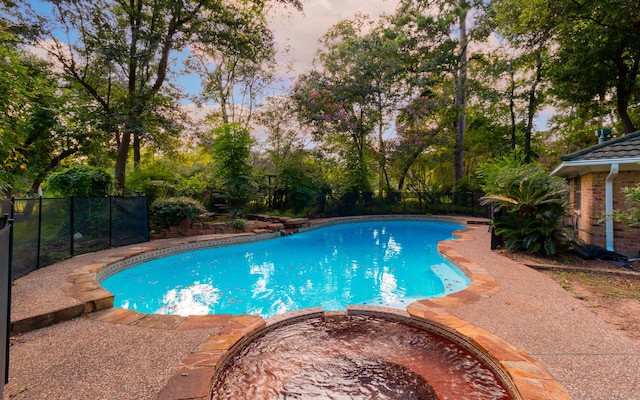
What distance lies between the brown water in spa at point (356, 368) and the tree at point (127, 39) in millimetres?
8472

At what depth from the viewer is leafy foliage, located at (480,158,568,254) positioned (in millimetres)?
6141

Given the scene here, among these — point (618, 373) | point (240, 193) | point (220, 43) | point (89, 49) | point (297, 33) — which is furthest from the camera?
point (297, 33)

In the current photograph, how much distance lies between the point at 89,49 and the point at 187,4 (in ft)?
10.7

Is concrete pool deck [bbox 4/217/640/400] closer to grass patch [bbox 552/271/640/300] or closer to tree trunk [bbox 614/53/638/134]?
grass patch [bbox 552/271/640/300]

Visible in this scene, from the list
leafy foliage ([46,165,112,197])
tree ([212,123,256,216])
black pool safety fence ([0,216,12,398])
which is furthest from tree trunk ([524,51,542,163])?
black pool safety fence ([0,216,12,398])

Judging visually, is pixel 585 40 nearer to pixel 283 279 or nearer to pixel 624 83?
pixel 624 83

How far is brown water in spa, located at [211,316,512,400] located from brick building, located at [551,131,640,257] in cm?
524

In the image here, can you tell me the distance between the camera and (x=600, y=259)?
5.89m

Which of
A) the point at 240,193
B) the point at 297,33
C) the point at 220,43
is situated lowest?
the point at 240,193

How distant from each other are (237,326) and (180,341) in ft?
1.81

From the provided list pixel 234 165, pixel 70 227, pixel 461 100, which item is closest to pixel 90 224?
pixel 70 227

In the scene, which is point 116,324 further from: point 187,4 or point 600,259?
point 187,4

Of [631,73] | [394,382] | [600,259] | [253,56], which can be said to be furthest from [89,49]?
[631,73]

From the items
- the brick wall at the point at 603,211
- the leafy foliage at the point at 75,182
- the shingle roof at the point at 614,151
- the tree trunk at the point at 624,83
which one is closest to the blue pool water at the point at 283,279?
the leafy foliage at the point at 75,182
